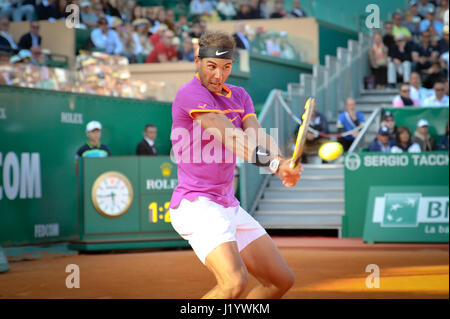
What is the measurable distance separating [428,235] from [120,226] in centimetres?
471

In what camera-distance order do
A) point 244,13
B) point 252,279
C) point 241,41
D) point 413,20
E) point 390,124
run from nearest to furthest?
point 252,279, point 390,124, point 241,41, point 413,20, point 244,13

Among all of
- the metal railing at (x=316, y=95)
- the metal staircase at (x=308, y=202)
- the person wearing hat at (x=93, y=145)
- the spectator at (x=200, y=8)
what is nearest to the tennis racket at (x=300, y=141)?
the person wearing hat at (x=93, y=145)

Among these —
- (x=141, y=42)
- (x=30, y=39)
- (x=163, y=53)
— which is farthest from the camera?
(x=141, y=42)

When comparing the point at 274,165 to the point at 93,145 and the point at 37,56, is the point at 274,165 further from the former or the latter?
the point at 37,56

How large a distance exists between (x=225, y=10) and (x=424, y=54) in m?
6.03

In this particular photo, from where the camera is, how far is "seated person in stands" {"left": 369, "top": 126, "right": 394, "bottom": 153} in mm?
13969

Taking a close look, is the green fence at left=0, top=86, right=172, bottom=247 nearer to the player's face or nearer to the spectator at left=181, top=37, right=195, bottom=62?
the spectator at left=181, top=37, right=195, bottom=62

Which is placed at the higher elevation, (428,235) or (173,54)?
(173,54)

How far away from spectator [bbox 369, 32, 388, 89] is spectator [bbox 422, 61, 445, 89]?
6.36 feet

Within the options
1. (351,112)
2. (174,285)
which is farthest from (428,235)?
(174,285)

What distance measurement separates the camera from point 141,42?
1800cm

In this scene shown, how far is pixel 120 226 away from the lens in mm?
12242

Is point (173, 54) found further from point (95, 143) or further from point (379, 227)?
point (379, 227)

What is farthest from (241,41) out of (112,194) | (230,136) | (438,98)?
(230,136)
